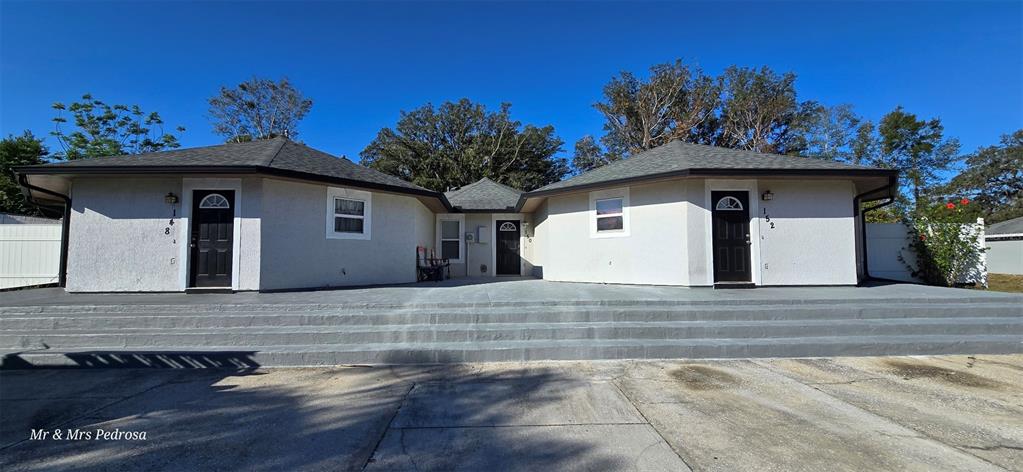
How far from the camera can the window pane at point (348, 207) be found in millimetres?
8438

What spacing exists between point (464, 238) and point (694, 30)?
11.3 m

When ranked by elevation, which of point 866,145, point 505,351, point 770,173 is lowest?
point 505,351

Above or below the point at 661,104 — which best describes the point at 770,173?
below

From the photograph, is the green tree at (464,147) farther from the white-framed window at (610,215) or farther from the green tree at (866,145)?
the green tree at (866,145)

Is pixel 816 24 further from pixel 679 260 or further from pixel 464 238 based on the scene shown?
pixel 464 238

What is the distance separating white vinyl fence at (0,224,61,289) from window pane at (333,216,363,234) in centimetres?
694

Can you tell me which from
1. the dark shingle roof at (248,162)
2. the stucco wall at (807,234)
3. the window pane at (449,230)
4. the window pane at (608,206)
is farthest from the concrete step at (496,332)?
the window pane at (449,230)

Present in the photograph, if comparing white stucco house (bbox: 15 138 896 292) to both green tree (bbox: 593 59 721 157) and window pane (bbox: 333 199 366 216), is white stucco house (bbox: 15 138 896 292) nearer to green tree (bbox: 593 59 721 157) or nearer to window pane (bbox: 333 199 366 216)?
window pane (bbox: 333 199 366 216)

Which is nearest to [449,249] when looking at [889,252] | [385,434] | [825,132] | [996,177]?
[385,434]

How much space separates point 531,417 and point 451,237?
9752 millimetres

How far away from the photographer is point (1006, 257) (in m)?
16.3

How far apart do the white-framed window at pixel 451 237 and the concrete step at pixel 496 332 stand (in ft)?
23.5

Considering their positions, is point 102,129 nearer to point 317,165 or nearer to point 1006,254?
point 317,165

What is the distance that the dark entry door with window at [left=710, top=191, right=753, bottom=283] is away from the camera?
7930 millimetres
